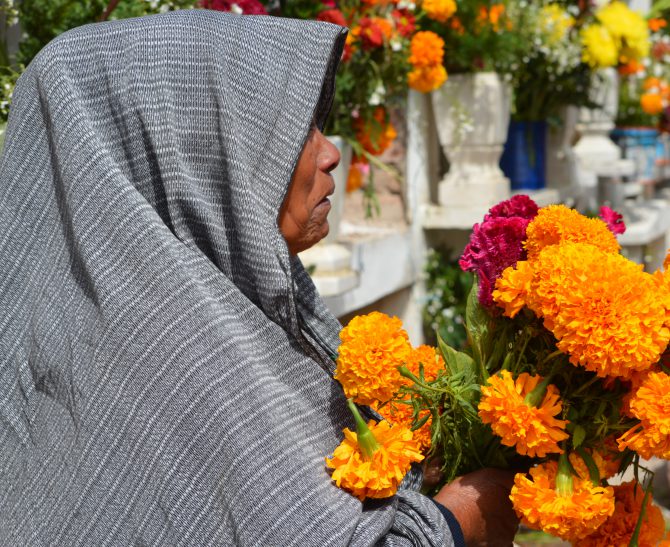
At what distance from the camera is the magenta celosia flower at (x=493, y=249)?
62.6 inches

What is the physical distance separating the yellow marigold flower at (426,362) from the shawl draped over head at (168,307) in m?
0.16

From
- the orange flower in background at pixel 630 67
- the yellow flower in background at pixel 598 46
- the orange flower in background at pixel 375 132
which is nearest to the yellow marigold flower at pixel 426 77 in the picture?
the orange flower in background at pixel 375 132

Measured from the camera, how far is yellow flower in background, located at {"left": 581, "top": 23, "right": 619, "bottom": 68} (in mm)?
5148

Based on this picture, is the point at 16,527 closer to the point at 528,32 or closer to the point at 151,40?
the point at 151,40

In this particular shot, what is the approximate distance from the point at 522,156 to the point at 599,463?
4087mm

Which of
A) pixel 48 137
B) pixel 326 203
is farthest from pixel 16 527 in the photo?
pixel 326 203

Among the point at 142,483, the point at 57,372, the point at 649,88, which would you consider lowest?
the point at 649,88

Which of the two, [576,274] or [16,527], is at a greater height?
[576,274]

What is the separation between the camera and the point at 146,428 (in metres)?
1.37

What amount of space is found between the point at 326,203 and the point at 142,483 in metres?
0.60

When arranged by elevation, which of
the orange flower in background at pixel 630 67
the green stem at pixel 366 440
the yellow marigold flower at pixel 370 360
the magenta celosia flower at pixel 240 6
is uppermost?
the magenta celosia flower at pixel 240 6

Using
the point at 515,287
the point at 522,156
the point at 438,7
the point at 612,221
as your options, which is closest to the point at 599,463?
the point at 515,287

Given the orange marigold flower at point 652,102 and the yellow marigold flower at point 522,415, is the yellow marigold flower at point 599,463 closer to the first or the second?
the yellow marigold flower at point 522,415

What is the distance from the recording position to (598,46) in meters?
5.14
